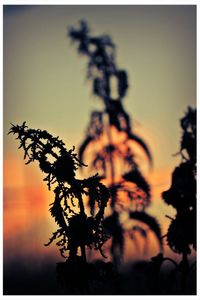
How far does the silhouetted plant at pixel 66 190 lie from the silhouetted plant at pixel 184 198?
19.9ft

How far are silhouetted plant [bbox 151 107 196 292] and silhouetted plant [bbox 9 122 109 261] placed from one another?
19.9ft

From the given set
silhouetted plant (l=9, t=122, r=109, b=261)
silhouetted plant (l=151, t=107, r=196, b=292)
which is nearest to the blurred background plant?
silhouetted plant (l=151, t=107, r=196, b=292)

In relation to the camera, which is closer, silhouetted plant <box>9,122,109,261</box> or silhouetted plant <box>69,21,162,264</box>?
silhouetted plant <box>9,122,109,261</box>

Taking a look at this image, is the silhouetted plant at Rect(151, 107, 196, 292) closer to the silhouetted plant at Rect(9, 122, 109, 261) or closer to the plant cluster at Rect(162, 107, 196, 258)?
the plant cluster at Rect(162, 107, 196, 258)

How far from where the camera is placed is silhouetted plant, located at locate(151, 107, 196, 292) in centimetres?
1521

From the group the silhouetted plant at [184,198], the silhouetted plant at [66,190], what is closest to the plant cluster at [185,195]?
the silhouetted plant at [184,198]

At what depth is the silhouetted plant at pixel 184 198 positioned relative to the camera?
1521cm

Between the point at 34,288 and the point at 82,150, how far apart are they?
4622mm

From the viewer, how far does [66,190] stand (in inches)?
361

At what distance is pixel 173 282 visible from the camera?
629 inches

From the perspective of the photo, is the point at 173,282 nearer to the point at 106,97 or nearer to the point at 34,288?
the point at 34,288

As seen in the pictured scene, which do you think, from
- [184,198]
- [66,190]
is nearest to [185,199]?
[184,198]

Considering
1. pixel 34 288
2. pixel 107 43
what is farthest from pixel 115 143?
Result: pixel 34 288

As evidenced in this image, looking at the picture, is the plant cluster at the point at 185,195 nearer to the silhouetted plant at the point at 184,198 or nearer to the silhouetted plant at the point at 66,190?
the silhouetted plant at the point at 184,198
